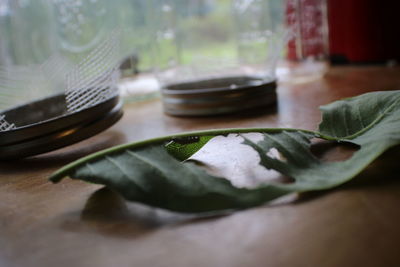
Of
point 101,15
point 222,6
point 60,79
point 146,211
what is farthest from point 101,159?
point 222,6

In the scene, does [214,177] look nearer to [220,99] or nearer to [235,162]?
[235,162]

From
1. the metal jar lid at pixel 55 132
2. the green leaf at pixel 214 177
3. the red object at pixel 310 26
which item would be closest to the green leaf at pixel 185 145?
the green leaf at pixel 214 177

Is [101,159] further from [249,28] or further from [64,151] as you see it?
[249,28]

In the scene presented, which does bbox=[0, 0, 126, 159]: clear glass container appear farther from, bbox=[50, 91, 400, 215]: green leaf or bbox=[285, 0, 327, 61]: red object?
bbox=[285, 0, 327, 61]: red object

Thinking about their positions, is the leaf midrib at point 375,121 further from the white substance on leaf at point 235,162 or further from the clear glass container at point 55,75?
the clear glass container at point 55,75

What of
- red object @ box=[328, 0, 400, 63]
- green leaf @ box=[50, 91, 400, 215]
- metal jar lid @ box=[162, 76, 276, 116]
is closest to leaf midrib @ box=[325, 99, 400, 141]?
green leaf @ box=[50, 91, 400, 215]
